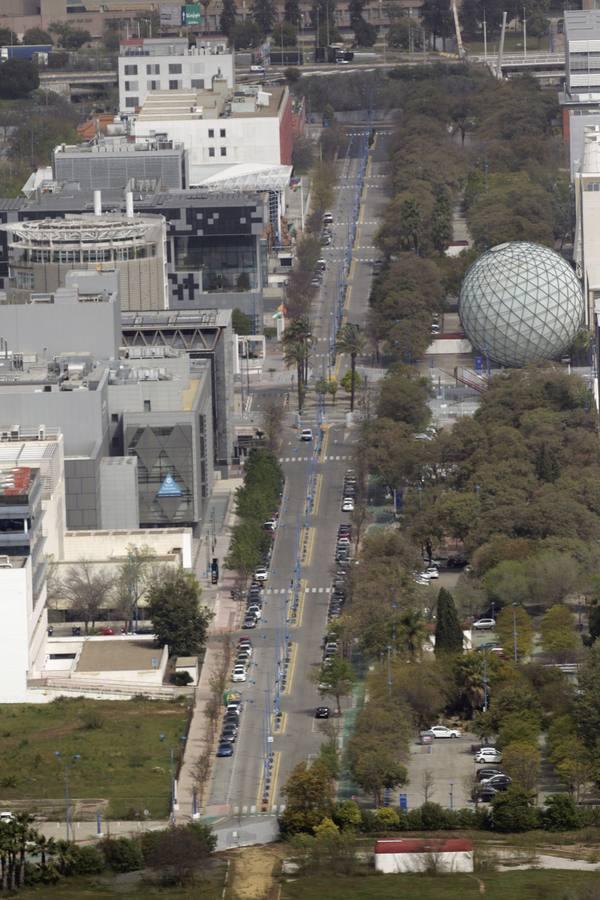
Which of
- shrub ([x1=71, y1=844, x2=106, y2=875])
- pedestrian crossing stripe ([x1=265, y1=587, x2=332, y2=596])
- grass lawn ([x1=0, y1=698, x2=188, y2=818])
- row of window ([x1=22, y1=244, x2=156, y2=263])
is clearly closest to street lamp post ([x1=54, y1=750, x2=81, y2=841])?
grass lawn ([x1=0, y1=698, x2=188, y2=818])

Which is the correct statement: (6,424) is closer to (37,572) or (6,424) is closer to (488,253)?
(37,572)

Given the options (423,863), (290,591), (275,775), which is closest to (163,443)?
(290,591)

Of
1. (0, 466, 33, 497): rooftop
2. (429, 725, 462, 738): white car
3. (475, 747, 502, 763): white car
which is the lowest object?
(429, 725, 462, 738): white car

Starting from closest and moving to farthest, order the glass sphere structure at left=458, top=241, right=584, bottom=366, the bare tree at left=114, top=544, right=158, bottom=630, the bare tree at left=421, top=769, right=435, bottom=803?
the bare tree at left=421, top=769, right=435, bottom=803, the bare tree at left=114, top=544, right=158, bottom=630, the glass sphere structure at left=458, top=241, right=584, bottom=366

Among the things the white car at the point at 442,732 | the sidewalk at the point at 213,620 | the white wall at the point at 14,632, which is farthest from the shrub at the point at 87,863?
the white wall at the point at 14,632

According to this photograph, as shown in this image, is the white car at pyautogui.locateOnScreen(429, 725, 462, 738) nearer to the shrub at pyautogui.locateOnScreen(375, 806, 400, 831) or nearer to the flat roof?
the shrub at pyautogui.locateOnScreen(375, 806, 400, 831)

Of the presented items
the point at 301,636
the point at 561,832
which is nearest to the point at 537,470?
the point at 301,636

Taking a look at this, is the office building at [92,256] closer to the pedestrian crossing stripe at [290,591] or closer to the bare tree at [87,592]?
the pedestrian crossing stripe at [290,591]
